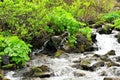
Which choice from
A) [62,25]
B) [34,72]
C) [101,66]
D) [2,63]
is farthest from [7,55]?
[62,25]

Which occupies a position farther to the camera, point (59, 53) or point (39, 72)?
point (59, 53)

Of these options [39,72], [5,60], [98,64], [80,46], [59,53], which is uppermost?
[80,46]

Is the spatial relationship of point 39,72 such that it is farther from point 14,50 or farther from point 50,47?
point 50,47

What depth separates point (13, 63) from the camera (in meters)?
12.4

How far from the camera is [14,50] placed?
41.0ft

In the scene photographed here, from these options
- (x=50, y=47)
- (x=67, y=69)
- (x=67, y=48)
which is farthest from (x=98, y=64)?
(x=50, y=47)

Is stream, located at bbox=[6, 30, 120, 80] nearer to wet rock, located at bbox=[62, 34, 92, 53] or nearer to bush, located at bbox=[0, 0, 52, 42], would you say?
wet rock, located at bbox=[62, 34, 92, 53]

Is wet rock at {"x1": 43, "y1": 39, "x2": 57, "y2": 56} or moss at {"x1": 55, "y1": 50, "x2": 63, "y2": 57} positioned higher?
wet rock at {"x1": 43, "y1": 39, "x2": 57, "y2": 56}

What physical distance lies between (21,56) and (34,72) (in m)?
1.18

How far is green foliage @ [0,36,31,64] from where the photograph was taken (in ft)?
40.4

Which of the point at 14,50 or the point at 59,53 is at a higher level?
the point at 14,50

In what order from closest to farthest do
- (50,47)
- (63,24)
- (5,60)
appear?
(5,60), (50,47), (63,24)

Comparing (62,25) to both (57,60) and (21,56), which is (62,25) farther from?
(21,56)

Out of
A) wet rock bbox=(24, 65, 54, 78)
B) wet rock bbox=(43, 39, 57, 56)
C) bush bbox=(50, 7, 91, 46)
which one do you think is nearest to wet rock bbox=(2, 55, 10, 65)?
wet rock bbox=(24, 65, 54, 78)
